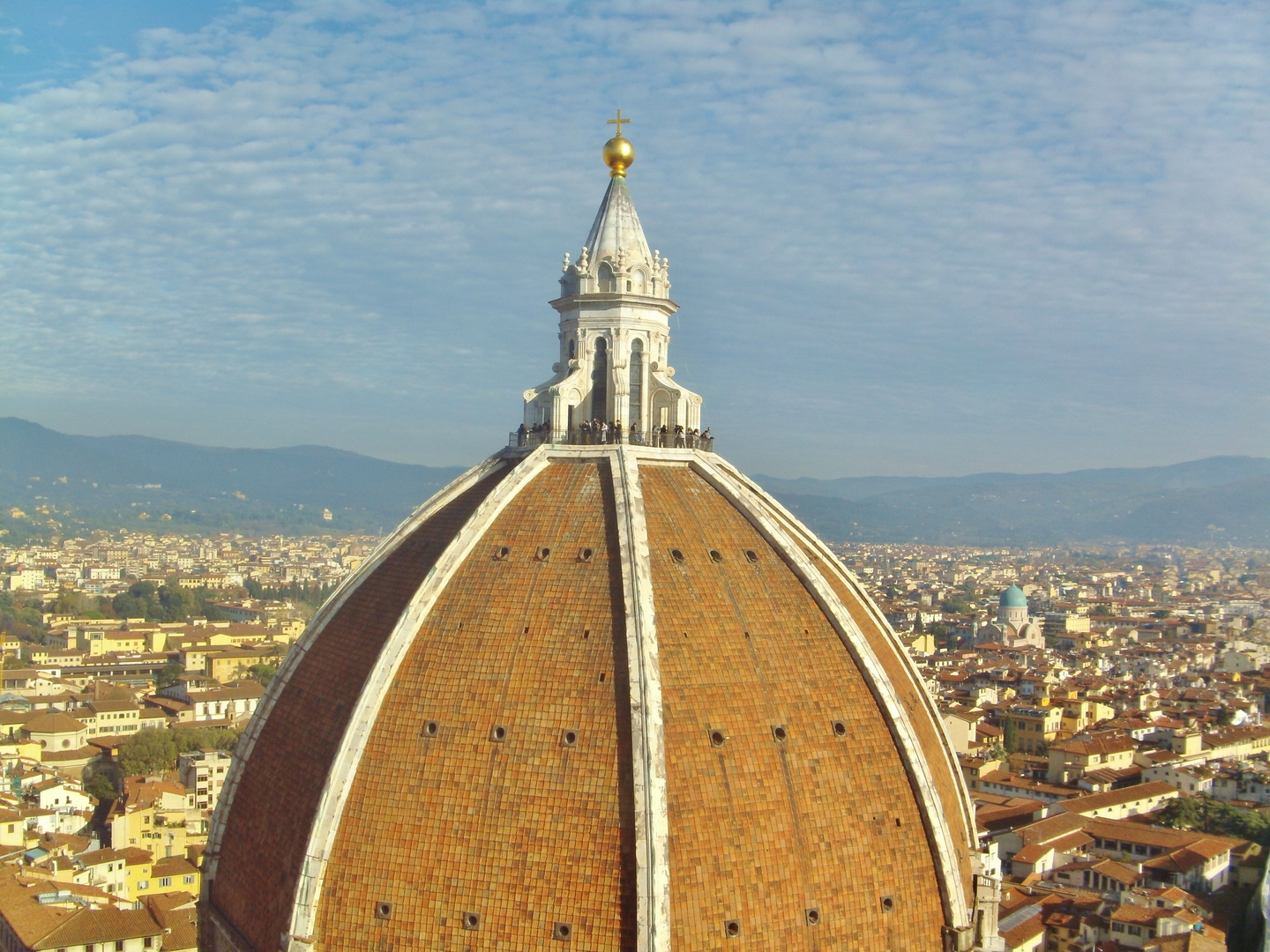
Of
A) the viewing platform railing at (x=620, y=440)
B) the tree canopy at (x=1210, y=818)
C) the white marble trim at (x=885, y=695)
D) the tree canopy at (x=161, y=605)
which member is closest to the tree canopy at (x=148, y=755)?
the tree canopy at (x=1210, y=818)

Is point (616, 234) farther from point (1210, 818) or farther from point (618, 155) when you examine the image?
point (1210, 818)

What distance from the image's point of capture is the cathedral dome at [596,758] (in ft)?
38.8

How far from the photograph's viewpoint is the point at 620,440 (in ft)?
51.0

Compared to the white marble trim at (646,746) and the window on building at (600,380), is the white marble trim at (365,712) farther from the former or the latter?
the window on building at (600,380)

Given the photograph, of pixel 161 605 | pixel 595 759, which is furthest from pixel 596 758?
pixel 161 605

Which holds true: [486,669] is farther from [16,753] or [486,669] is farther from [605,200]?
[16,753]

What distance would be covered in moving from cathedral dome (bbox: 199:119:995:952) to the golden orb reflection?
4.23 metres

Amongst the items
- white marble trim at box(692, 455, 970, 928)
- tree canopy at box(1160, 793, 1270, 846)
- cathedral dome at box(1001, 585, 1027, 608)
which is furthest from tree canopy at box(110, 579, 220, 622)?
white marble trim at box(692, 455, 970, 928)

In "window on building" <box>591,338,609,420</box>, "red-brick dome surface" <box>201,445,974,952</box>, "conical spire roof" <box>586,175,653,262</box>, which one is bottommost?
"red-brick dome surface" <box>201,445,974,952</box>

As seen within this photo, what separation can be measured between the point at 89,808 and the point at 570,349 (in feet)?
153

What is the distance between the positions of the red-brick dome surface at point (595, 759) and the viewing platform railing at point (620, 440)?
0.65 m

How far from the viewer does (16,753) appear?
61562mm

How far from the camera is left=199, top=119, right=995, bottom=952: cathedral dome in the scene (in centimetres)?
1184

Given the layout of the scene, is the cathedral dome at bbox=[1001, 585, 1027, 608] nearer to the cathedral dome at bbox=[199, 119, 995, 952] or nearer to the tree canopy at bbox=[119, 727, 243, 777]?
the tree canopy at bbox=[119, 727, 243, 777]
